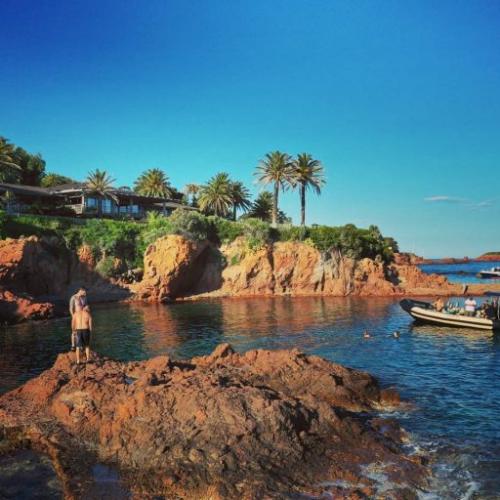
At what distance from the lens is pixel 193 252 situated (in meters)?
56.5

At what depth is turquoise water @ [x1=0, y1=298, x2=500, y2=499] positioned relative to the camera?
43.7 ft

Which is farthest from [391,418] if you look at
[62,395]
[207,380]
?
[62,395]

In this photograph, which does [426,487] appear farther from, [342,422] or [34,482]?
[34,482]

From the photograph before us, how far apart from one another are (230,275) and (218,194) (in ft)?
61.8

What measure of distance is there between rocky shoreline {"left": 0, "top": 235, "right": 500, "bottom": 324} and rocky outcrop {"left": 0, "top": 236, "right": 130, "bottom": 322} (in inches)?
4.2

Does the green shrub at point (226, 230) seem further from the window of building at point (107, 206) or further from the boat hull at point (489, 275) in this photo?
the boat hull at point (489, 275)

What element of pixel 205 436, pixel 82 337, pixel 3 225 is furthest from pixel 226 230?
pixel 205 436

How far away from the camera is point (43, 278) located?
48688 millimetres

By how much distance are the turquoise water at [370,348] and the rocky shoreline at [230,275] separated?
6654mm

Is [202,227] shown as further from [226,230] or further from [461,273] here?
[461,273]

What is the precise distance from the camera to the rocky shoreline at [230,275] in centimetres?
5190

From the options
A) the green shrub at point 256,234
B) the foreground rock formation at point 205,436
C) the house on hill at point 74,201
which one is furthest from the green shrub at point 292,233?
the foreground rock formation at point 205,436

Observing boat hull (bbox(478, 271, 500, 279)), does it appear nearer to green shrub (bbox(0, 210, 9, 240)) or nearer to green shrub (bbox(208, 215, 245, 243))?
green shrub (bbox(208, 215, 245, 243))

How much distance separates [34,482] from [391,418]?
1044 centimetres
